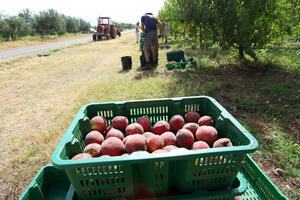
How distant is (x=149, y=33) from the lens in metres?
6.29

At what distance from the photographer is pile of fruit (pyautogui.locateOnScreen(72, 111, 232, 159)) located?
1.42 metres

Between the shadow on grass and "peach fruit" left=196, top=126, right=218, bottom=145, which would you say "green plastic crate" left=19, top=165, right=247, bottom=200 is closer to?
"peach fruit" left=196, top=126, right=218, bottom=145

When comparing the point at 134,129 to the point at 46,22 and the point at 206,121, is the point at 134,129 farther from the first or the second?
the point at 46,22

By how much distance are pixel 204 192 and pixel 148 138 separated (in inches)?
24.4

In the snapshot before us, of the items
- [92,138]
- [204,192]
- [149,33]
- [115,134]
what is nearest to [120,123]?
[115,134]

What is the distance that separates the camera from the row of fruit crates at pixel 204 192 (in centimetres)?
123

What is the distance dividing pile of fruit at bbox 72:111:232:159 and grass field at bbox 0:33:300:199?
3.59 feet

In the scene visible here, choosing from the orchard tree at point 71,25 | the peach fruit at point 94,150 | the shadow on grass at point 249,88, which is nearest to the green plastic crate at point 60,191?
the peach fruit at point 94,150

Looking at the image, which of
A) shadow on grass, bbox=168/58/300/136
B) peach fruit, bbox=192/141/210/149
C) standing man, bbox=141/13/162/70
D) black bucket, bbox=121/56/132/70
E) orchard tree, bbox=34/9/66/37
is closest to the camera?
peach fruit, bbox=192/141/210/149

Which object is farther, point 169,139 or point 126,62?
point 126,62

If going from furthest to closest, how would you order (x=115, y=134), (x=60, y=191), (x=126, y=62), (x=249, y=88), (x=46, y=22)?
(x=46, y=22) → (x=126, y=62) → (x=249, y=88) → (x=60, y=191) → (x=115, y=134)

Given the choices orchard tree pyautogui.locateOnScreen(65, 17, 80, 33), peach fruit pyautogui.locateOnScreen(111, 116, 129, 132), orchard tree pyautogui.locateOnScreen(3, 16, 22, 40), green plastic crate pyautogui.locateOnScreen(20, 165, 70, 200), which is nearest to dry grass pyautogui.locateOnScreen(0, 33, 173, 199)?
green plastic crate pyautogui.locateOnScreen(20, 165, 70, 200)

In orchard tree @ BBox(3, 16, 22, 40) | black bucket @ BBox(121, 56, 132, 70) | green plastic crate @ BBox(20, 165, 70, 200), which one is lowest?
green plastic crate @ BBox(20, 165, 70, 200)

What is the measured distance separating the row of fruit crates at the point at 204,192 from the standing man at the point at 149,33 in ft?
17.0
